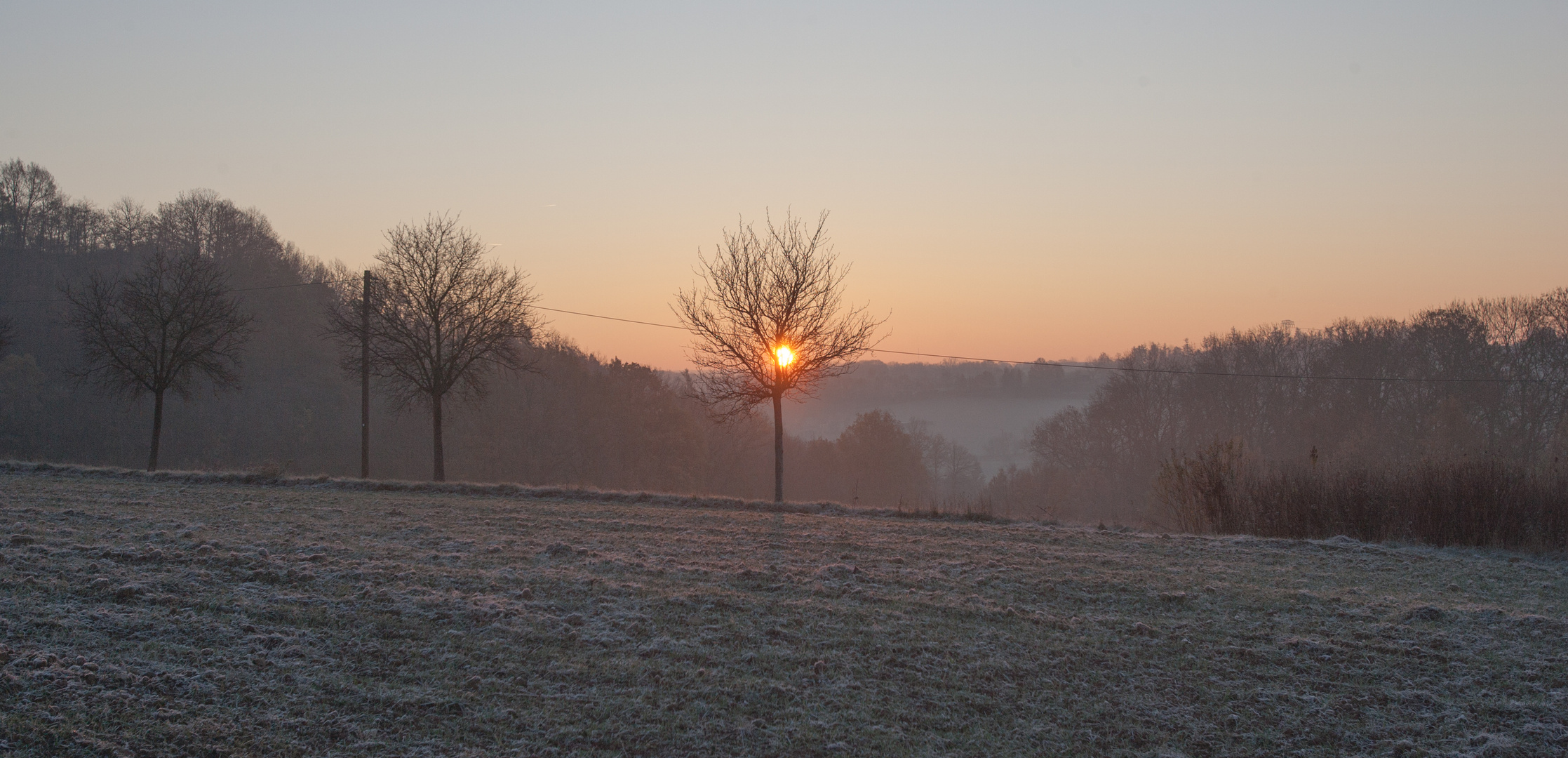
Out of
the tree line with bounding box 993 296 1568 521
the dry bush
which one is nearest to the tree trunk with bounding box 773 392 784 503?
the dry bush

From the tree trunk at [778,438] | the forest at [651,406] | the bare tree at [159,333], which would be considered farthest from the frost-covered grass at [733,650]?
the forest at [651,406]

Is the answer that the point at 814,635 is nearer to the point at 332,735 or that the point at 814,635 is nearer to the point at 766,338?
the point at 332,735

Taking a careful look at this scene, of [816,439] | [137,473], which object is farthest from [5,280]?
[816,439]

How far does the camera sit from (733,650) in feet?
19.3

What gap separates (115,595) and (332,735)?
341cm

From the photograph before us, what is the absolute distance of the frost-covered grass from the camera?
4.60 meters

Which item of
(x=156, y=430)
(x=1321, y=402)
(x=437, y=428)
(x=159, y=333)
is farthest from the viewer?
(x=1321, y=402)

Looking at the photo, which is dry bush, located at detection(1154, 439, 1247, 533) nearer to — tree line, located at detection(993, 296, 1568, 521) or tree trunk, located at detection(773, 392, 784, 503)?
tree trunk, located at detection(773, 392, 784, 503)

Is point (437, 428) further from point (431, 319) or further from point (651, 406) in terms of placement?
point (651, 406)

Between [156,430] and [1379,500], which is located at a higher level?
[156,430]

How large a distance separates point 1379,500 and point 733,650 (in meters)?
13.2

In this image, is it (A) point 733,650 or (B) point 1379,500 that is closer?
(A) point 733,650

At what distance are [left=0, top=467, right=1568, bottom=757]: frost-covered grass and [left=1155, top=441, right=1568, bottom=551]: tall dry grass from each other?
3.47m

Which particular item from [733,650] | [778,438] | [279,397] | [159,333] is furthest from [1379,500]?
[279,397]
